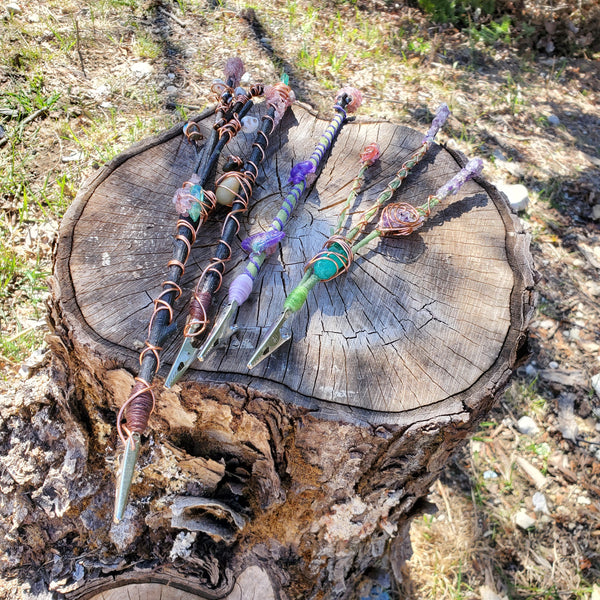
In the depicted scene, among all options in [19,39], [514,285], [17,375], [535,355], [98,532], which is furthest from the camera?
[19,39]

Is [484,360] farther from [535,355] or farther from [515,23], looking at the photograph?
[515,23]

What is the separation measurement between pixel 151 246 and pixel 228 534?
1.10 m

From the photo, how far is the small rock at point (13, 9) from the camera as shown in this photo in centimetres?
410

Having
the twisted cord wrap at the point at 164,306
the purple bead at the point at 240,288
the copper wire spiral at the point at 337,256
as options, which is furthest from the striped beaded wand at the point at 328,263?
the twisted cord wrap at the point at 164,306

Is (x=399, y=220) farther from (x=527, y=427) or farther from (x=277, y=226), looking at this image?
(x=527, y=427)

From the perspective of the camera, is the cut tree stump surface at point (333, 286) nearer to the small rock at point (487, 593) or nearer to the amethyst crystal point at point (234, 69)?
the amethyst crystal point at point (234, 69)

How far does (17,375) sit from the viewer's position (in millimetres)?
2625

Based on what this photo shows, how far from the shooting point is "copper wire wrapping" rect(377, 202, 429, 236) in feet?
6.29

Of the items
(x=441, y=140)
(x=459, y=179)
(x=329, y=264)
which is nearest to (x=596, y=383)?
(x=459, y=179)

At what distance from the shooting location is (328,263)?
171 centimetres

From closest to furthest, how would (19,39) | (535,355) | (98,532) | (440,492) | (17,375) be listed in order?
1. (98,532)
2. (17,375)
3. (440,492)
4. (535,355)
5. (19,39)

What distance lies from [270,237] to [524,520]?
6.74ft

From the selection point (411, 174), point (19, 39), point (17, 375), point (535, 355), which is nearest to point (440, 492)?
point (535, 355)

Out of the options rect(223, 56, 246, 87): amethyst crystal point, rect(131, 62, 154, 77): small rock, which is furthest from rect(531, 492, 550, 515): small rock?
rect(131, 62, 154, 77): small rock
